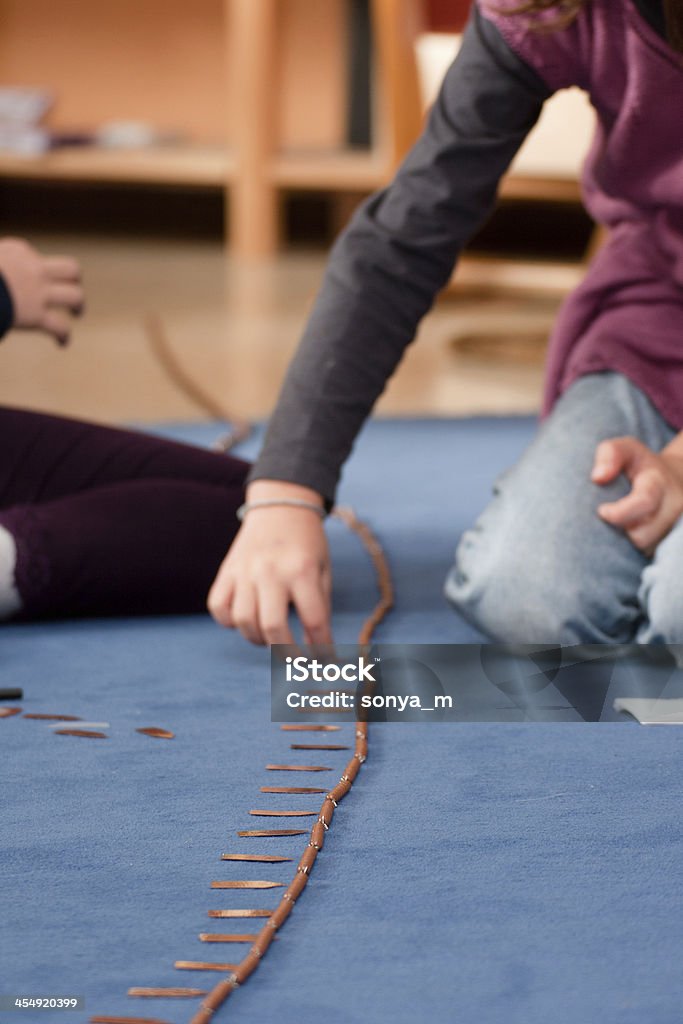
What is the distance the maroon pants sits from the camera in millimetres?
1041

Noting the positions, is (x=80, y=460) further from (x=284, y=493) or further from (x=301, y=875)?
(x=301, y=875)

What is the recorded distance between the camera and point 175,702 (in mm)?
914

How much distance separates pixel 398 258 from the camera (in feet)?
3.26

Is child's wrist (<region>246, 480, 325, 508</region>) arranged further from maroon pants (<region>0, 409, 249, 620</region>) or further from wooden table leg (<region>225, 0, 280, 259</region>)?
wooden table leg (<region>225, 0, 280, 259</region>)

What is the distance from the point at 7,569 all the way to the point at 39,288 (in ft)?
0.75

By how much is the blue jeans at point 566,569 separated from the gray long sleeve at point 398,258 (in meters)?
0.13

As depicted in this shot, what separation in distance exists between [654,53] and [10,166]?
292 cm

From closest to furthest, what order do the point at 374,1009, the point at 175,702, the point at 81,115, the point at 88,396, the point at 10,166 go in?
the point at 374,1009, the point at 175,702, the point at 88,396, the point at 10,166, the point at 81,115

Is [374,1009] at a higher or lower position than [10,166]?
higher

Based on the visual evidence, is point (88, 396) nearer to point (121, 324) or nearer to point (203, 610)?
point (121, 324)

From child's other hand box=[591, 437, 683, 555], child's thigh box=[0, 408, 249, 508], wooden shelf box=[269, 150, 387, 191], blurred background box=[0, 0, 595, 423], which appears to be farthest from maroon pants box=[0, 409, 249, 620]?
wooden shelf box=[269, 150, 387, 191]

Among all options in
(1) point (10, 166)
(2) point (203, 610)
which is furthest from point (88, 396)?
(1) point (10, 166)

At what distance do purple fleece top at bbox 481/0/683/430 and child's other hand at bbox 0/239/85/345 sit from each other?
1.23ft

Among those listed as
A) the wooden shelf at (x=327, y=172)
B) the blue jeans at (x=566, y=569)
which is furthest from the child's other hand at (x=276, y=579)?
the wooden shelf at (x=327, y=172)
